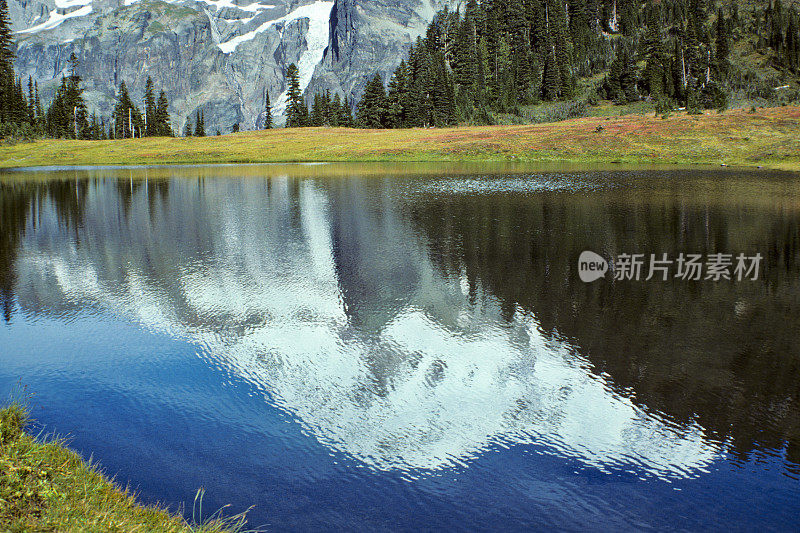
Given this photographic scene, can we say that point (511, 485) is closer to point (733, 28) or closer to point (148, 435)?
point (148, 435)

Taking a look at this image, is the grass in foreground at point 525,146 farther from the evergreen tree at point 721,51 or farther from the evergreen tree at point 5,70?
the evergreen tree at point 721,51

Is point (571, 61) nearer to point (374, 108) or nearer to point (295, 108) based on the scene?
point (374, 108)

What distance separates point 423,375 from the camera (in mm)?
8875

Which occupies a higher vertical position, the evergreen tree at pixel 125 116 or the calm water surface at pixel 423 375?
the evergreen tree at pixel 125 116

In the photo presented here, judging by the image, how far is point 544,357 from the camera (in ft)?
31.0

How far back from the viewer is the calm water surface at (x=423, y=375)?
6016mm

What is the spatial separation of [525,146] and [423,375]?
57.8 meters

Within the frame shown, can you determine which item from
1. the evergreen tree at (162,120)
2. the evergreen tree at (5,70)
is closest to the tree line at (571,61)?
the evergreen tree at (162,120)

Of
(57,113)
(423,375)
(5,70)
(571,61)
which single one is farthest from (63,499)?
(571,61)

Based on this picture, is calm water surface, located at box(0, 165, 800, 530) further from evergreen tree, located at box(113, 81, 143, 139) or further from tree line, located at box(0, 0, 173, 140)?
evergreen tree, located at box(113, 81, 143, 139)

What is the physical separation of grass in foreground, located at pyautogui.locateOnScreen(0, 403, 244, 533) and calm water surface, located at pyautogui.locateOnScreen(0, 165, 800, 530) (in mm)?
573

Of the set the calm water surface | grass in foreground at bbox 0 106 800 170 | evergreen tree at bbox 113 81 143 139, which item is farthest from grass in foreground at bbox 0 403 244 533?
evergreen tree at bbox 113 81 143 139

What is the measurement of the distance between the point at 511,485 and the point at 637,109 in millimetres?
100069

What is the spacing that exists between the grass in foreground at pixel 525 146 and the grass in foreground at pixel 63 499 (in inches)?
1962
